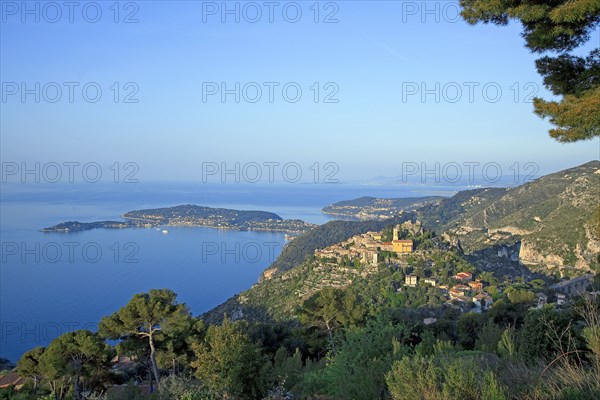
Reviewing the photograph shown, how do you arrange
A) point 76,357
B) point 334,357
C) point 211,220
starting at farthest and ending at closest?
point 211,220 → point 76,357 → point 334,357

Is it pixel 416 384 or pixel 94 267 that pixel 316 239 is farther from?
pixel 416 384

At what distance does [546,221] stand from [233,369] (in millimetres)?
35811

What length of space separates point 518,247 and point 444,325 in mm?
24268

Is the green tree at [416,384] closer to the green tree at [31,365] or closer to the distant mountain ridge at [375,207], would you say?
the green tree at [31,365]

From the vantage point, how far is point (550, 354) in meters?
4.78

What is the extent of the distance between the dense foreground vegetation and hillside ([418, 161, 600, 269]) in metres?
16.6

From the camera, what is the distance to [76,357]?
9.55m

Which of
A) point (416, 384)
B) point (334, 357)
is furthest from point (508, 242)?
point (416, 384)

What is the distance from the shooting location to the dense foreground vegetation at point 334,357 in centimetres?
243

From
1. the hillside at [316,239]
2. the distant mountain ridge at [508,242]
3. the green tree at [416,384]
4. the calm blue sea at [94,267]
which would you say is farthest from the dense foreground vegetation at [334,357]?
the hillside at [316,239]

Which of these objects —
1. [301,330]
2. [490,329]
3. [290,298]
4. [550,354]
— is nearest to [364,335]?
[550,354]

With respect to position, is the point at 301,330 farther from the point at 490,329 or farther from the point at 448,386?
the point at 448,386

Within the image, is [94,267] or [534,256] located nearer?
[534,256]

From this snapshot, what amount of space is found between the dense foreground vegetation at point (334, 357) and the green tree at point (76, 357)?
0.07 feet
